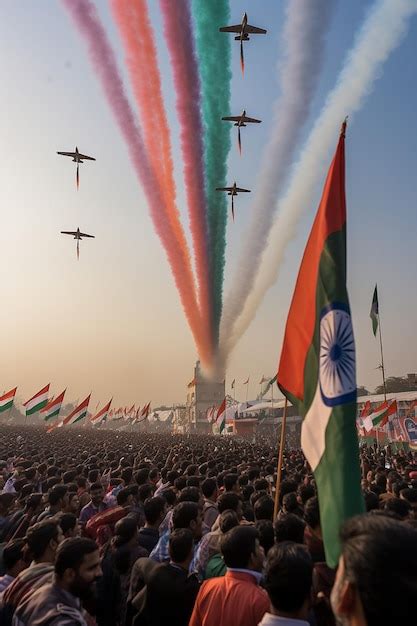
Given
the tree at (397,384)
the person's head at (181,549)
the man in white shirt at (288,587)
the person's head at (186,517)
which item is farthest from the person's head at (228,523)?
the tree at (397,384)

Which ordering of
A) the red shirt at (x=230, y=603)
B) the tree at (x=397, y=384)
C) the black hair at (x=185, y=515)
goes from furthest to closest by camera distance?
the tree at (x=397, y=384), the black hair at (x=185, y=515), the red shirt at (x=230, y=603)

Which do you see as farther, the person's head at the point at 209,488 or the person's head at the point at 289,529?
the person's head at the point at 209,488

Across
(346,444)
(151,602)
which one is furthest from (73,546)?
(346,444)

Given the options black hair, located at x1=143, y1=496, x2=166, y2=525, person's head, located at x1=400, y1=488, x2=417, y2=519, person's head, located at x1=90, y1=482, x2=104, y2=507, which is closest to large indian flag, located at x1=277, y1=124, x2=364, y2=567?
black hair, located at x1=143, y1=496, x2=166, y2=525

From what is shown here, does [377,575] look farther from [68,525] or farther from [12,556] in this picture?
[68,525]

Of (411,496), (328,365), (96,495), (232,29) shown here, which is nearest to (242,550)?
(328,365)

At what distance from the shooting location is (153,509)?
5.32 metres

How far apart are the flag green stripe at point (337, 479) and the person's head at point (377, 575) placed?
1.32 m

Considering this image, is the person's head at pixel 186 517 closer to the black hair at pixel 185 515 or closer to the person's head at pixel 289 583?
the black hair at pixel 185 515

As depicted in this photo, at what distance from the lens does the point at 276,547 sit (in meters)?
2.68

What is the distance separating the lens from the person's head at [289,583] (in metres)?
2.38

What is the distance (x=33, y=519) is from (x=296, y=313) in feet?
16.1

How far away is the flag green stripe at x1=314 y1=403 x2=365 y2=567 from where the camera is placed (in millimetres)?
2809

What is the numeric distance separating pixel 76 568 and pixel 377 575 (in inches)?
92.6
